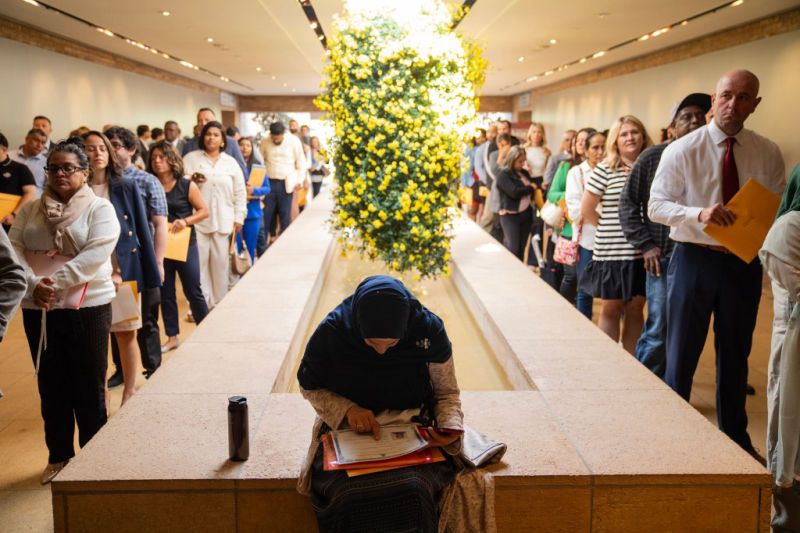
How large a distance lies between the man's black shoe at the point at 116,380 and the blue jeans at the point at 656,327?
3.30 meters

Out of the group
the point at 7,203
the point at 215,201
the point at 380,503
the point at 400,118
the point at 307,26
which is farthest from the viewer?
the point at 307,26

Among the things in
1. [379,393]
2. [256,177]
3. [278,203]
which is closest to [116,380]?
[379,393]

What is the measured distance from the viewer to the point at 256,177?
331 inches

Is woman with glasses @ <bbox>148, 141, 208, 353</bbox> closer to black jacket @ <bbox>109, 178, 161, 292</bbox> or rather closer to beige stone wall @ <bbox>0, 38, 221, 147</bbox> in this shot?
black jacket @ <bbox>109, 178, 161, 292</bbox>

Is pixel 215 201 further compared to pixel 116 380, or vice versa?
pixel 215 201

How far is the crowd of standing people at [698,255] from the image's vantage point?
2.92m

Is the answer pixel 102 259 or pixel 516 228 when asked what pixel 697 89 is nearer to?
pixel 516 228

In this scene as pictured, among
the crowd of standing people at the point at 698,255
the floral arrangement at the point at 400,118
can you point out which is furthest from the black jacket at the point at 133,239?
the crowd of standing people at the point at 698,255

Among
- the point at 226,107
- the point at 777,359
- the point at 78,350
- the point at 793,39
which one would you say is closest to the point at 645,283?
the point at 777,359

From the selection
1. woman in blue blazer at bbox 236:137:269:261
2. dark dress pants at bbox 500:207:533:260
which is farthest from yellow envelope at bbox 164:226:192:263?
dark dress pants at bbox 500:207:533:260

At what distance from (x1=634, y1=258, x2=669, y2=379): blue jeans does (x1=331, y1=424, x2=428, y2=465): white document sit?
2.27m

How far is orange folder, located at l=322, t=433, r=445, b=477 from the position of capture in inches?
89.9

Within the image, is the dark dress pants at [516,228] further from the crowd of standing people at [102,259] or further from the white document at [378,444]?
the white document at [378,444]

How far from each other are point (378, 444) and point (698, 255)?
208cm
